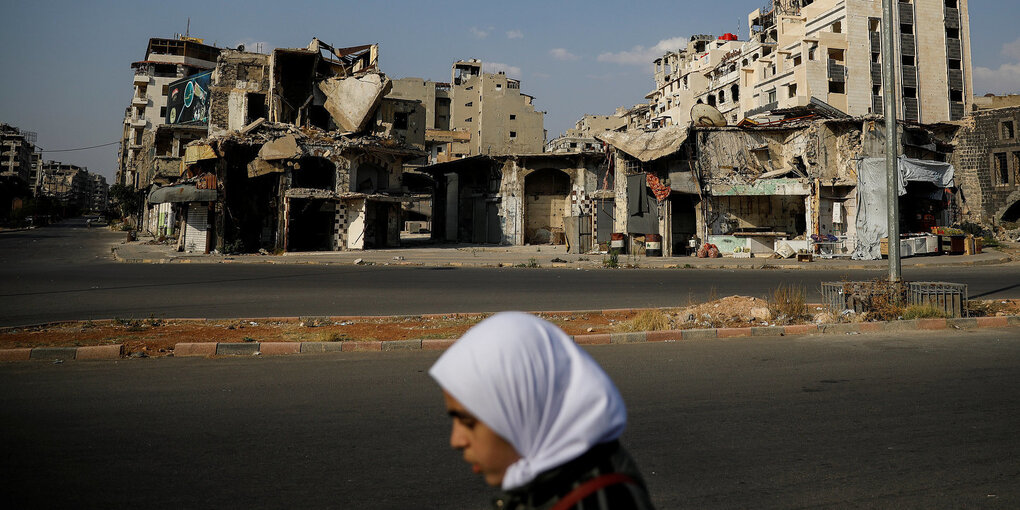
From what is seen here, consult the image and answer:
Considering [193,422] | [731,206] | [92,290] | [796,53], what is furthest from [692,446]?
[796,53]

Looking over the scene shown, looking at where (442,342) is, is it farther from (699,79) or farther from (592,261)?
(699,79)

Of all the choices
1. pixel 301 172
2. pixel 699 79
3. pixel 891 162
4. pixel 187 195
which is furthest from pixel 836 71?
pixel 187 195

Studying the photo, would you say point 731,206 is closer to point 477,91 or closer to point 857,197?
point 857,197

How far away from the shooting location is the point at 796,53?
5316 cm

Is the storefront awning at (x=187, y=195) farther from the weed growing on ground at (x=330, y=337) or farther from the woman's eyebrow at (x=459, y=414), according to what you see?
the woman's eyebrow at (x=459, y=414)

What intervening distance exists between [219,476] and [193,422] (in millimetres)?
1291

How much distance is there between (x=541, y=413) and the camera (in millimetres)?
1271

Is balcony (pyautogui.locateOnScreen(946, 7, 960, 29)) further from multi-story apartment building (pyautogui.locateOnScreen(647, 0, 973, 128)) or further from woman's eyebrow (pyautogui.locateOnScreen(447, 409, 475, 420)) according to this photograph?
woman's eyebrow (pyautogui.locateOnScreen(447, 409, 475, 420))

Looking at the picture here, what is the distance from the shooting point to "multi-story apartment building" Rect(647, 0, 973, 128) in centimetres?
5162

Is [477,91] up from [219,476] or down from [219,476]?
up

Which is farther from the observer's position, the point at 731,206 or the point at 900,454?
the point at 731,206

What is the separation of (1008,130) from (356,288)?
52.9 metres

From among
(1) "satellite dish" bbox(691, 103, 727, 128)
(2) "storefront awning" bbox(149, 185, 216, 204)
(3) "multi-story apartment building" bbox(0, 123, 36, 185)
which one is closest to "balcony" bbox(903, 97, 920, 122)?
(1) "satellite dish" bbox(691, 103, 727, 128)

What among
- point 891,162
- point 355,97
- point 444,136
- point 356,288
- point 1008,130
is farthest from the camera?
point 444,136
